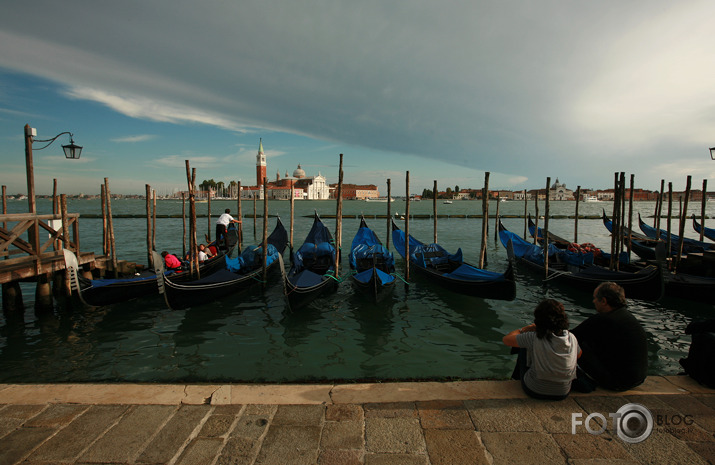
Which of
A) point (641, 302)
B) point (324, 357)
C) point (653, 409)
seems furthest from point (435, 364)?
point (641, 302)

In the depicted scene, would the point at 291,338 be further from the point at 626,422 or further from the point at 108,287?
the point at 626,422

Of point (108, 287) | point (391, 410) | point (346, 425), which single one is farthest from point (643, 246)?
point (108, 287)

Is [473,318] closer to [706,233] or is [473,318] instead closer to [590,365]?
[590,365]

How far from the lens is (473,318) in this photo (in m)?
5.75

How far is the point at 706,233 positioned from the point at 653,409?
A: 1395 cm

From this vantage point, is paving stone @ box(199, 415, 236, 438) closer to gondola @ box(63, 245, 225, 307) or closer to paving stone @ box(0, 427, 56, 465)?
paving stone @ box(0, 427, 56, 465)

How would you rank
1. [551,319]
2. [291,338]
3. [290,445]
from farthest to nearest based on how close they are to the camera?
1. [291,338]
2. [551,319]
3. [290,445]

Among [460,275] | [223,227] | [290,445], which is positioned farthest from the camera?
[223,227]

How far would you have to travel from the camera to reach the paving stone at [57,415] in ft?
7.07

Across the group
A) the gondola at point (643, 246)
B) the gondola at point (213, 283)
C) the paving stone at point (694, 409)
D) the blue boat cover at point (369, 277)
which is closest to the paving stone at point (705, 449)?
the paving stone at point (694, 409)

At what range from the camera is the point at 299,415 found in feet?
7.26

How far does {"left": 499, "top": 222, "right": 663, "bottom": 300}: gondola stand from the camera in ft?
19.4

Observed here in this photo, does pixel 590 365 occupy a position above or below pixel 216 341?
above

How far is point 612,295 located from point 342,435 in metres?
1.90
